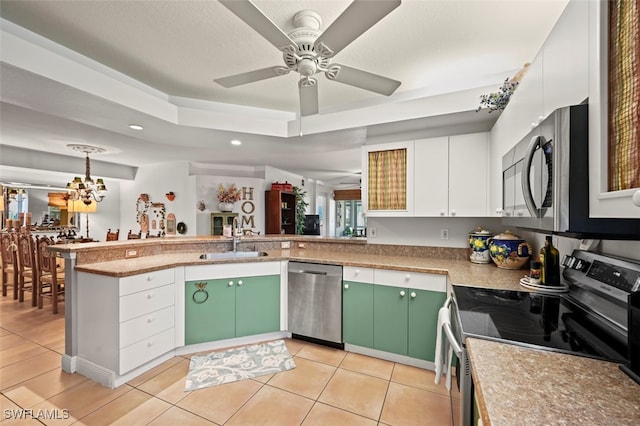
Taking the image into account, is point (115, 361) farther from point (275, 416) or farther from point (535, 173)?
point (535, 173)

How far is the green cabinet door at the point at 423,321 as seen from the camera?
2227 mm

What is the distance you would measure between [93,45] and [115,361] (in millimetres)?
2277

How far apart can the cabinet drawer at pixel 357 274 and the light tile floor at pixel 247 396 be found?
698mm

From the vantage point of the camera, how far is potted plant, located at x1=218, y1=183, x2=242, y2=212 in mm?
5422

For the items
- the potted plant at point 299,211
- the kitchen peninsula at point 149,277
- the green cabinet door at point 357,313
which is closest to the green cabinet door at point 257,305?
the kitchen peninsula at point 149,277

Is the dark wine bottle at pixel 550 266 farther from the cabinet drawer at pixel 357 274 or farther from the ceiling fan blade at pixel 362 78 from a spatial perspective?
the ceiling fan blade at pixel 362 78

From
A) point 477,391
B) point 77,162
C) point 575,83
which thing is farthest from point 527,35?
point 77,162

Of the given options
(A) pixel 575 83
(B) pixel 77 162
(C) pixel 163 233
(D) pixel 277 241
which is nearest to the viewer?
(A) pixel 575 83

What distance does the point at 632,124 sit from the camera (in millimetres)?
604

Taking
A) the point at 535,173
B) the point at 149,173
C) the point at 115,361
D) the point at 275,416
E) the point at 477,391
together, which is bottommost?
the point at 275,416

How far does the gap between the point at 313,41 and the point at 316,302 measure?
84.5 inches

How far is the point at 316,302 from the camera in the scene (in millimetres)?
2684

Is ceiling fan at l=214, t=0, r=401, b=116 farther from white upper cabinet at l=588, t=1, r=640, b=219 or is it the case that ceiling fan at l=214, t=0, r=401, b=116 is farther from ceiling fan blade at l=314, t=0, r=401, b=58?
white upper cabinet at l=588, t=1, r=640, b=219

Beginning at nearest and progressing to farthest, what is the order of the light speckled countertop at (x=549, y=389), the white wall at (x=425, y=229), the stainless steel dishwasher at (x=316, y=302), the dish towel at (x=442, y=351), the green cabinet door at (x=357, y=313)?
the light speckled countertop at (x=549, y=389)
the dish towel at (x=442, y=351)
the green cabinet door at (x=357, y=313)
the stainless steel dishwasher at (x=316, y=302)
the white wall at (x=425, y=229)
